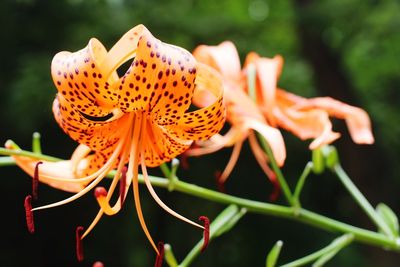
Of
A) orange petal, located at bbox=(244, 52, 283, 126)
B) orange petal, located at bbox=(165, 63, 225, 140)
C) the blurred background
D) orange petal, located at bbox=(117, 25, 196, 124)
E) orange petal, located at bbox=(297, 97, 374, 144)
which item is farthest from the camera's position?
the blurred background

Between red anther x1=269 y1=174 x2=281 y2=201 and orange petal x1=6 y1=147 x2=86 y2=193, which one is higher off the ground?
red anther x1=269 y1=174 x2=281 y2=201

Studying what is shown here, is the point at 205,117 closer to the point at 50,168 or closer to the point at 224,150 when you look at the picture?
the point at 50,168

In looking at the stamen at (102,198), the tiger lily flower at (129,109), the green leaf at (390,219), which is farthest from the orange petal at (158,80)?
the green leaf at (390,219)

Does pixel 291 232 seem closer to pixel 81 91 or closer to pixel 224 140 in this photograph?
pixel 224 140

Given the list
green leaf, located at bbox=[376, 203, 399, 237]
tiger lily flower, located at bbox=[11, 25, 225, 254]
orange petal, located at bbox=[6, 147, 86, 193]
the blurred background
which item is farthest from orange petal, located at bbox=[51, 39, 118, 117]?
the blurred background

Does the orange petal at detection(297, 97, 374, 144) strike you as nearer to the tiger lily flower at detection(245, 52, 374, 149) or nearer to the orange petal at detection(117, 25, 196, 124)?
the tiger lily flower at detection(245, 52, 374, 149)

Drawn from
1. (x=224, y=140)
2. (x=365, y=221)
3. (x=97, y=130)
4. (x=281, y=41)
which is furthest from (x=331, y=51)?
(x=97, y=130)

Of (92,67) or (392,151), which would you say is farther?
(392,151)

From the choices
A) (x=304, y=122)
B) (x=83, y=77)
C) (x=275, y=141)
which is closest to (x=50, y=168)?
(x=83, y=77)
